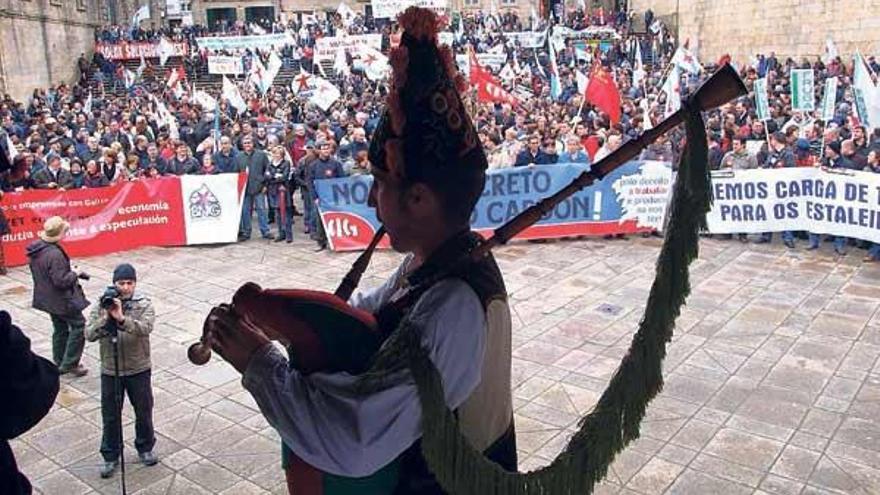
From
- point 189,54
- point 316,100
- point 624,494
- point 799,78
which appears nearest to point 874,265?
point 799,78

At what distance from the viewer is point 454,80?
2057mm

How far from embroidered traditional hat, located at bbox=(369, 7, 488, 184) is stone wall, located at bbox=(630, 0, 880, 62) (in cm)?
2471

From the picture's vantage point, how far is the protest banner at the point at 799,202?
32.7ft

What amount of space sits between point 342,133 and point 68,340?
10.4 m

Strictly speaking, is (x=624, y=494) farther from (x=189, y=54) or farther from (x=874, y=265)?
(x=189, y=54)

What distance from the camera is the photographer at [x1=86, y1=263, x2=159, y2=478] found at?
502 centimetres

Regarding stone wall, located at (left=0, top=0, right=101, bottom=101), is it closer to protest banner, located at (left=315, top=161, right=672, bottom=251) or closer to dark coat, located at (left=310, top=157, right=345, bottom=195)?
dark coat, located at (left=310, top=157, right=345, bottom=195)

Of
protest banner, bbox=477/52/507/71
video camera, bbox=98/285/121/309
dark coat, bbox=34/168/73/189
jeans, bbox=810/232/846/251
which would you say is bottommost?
jeans, bbox=810/232/846/251

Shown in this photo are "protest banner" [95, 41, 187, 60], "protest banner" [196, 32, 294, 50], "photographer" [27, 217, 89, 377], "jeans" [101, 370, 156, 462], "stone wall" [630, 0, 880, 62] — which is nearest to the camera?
"jeans" [101, 370, 156, 462]

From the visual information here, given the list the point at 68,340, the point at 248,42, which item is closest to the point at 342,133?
the point at 68,340

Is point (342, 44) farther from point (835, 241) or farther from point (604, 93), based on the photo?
point (835, 241)

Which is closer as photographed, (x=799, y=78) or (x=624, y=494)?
(x=624, y=494)

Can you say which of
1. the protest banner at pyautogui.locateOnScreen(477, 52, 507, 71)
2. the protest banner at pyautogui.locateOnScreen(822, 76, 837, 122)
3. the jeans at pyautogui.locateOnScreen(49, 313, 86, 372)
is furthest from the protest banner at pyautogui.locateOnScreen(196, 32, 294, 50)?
the jeans at pyautogui.locateOnScreen(49, 313, 86, 372)

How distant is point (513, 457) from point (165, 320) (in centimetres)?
692
